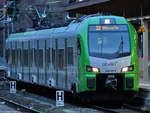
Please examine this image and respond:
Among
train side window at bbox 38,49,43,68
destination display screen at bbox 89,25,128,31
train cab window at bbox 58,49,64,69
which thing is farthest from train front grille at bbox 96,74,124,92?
train side window at bbox 38,49,43,68

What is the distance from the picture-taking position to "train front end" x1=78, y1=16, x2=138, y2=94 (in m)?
16.0

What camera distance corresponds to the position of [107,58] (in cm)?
1614

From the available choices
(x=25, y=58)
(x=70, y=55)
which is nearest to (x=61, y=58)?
(x=70, y=55)

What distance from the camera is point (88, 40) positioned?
16375mm

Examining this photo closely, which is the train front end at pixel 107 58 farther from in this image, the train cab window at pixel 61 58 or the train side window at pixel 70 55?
the train cab window at pixel 61 58

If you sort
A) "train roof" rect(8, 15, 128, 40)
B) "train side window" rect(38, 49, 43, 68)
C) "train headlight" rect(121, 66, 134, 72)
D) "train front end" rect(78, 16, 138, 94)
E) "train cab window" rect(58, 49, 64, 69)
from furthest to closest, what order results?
"train side window" rect(38, 49, 43, 68)
"train cab window" rect(58, 49, 64, 69)
"train roof" rect(8, 15, 128, 40)
"train headlight" rect(121, 66, 134, 72)
"train front end" rect(78, 16, 138, 94)

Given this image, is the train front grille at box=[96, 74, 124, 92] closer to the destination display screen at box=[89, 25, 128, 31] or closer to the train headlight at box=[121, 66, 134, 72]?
the train headlight at box=[121, 66, 134, 72]

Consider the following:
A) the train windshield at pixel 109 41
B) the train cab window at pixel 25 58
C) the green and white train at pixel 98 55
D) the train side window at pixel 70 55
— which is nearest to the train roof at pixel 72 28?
the green and white train at pixel 98 55

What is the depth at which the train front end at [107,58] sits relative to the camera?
16031mm

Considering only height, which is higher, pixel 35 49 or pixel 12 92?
pixel 35 49

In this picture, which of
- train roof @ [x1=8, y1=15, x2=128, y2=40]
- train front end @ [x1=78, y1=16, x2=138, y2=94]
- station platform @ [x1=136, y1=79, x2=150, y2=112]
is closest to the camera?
train front end @ [x1=78, y1=16, x2=138, y2=94]

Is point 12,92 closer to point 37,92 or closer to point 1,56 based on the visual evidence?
point 37,92

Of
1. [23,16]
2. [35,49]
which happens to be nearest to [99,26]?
[35,49]

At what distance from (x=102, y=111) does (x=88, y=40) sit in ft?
7.83
